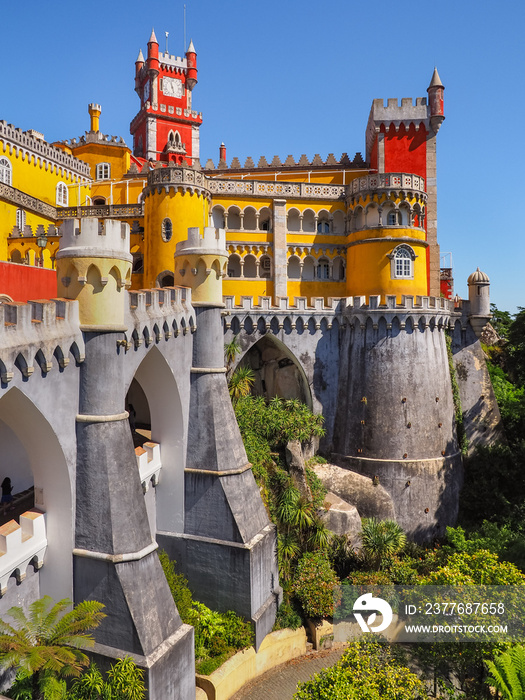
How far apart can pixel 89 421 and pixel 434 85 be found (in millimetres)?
33261

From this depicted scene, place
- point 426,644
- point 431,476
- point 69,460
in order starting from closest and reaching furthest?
point 69,460
point 426,644
point 431,476

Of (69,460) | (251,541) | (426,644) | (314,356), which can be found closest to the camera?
(69,460)

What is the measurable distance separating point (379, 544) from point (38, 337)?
1852cm

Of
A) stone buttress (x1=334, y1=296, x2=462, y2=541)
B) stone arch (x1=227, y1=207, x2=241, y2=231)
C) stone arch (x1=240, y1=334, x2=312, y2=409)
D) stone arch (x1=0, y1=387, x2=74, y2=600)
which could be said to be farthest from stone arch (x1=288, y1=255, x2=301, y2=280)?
stone arch (x1=0, y1=387, x2=74, y2=600)

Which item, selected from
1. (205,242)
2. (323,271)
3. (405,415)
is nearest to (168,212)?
(205,242)

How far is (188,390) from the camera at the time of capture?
19141 millimetres

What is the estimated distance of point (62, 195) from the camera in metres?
40.3

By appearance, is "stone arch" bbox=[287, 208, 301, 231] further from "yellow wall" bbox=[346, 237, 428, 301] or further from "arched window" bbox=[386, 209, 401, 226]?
"arched window" bbox=[386, 209, 401, 226]

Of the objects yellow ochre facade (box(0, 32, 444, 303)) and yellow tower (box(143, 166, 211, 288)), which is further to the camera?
yellow ochre facade (box(0, 32, 444, 303))

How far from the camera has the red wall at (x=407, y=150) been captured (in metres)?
34.6

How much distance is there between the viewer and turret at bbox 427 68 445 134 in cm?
3394

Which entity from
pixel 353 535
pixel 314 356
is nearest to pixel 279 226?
pixel 314 356

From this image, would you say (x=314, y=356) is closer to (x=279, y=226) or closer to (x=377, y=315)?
(x=377, y=315)

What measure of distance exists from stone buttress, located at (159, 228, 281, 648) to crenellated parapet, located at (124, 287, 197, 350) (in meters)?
0.81
